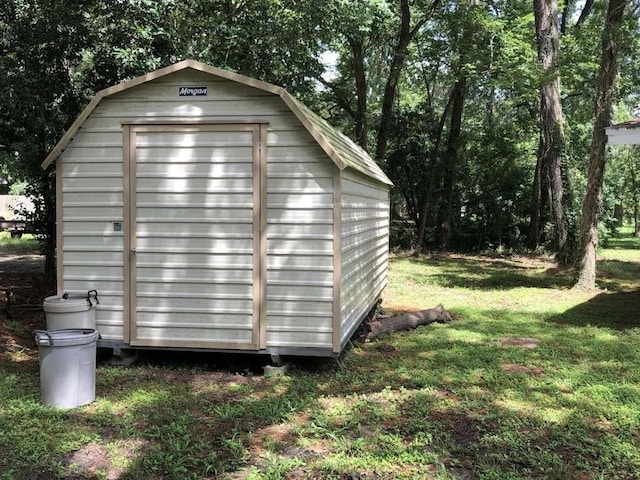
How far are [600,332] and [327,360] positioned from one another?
4045mm

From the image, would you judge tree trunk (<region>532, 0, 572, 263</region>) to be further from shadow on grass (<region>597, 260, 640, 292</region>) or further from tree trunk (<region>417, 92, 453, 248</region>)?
tree trunk (<region>417, 92, 453, 248</region>)

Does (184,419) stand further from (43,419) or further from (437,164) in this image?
(437,164)

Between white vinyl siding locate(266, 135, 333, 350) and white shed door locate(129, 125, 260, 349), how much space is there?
0.17 m

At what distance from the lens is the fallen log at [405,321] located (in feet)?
24.7

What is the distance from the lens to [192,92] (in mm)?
5582

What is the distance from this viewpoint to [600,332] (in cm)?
769

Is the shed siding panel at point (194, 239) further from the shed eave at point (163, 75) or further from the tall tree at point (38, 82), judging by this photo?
the tall tree at point (38, 82)

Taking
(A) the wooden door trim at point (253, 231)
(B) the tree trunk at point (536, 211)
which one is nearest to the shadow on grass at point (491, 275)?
(B) the tree trunk at point (536, 211)

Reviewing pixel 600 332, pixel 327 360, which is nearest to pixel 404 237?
pixel 600 332

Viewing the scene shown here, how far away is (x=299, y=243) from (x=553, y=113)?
10388 millimetres

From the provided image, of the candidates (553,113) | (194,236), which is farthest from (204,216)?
(553,113)

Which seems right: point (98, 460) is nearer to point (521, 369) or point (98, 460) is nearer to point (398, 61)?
point (521, 369)

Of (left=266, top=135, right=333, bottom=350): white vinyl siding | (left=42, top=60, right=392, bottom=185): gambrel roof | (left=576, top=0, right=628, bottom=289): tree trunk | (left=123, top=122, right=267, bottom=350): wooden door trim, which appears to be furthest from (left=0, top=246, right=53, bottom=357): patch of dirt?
(left=576, top=0, right=628, bottom=289): tree trunk

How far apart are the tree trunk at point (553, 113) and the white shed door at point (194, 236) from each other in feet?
28.5
